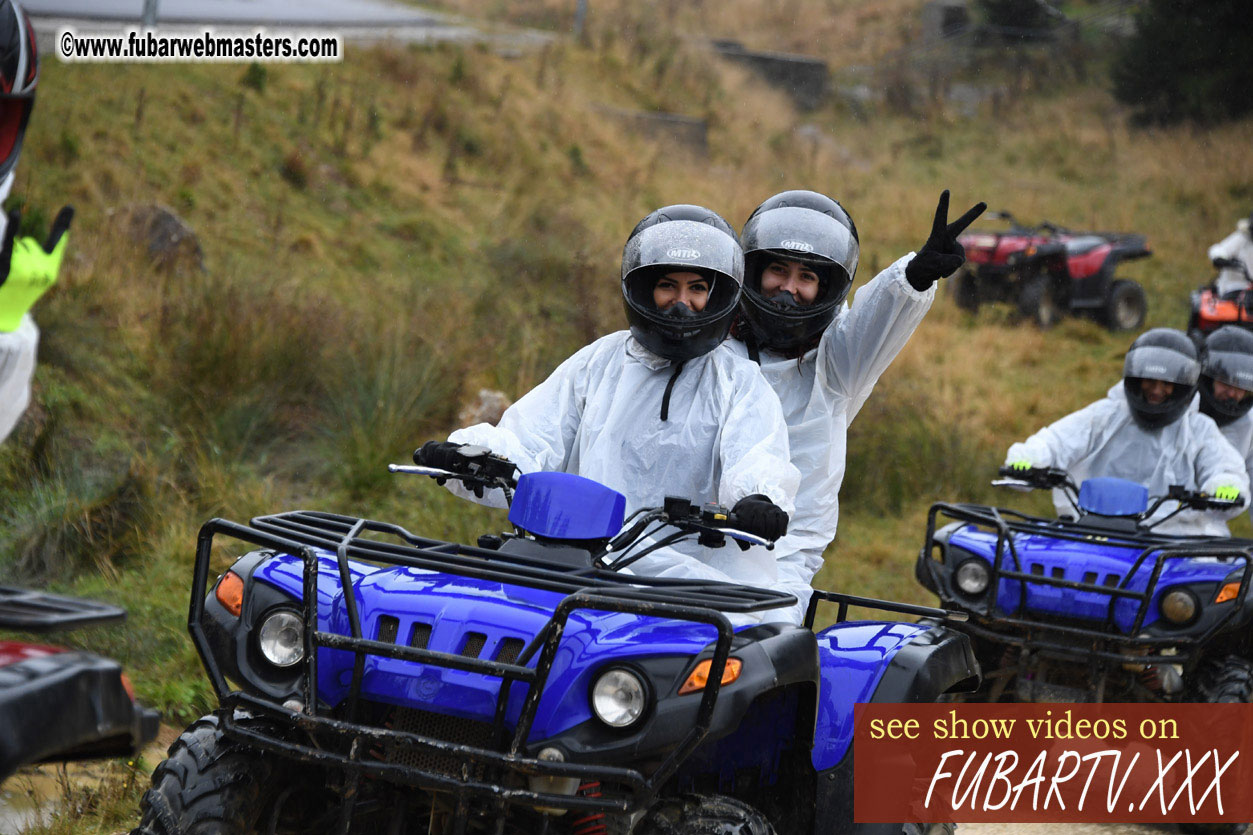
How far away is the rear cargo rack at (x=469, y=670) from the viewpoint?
9.62 ft

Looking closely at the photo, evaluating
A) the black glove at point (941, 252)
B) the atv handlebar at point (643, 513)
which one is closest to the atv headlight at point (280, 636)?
the atv handlebar at point (643, 513)

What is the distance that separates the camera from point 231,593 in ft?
11.3

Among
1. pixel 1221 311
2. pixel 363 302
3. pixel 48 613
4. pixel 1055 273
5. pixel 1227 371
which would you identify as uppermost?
pixel 1055 273

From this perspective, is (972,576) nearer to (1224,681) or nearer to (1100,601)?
(1100,601)

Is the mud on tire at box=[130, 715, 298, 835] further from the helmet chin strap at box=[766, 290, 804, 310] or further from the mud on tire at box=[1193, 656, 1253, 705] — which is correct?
the mud on tire at box=[1193, 656, 1253, 705]

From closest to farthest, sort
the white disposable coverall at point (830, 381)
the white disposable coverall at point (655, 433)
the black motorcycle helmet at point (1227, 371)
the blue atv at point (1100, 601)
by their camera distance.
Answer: the white disposable coverall at point (655, 433) → the white disposable coverall at point (830, 381) → the blue atv at point (1100, 601) → the black motorcycle helmet at point (1227, 371)

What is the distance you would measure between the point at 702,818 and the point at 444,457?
4.04 feet

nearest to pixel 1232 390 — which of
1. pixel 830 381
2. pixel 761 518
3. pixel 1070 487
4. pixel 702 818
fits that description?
pixel 1070 487

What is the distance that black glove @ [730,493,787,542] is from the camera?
3.61m

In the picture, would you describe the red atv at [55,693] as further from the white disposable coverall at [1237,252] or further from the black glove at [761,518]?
the white disposable coverall at [1237,252]

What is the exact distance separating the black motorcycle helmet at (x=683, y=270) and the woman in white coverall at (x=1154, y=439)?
3.53 metres

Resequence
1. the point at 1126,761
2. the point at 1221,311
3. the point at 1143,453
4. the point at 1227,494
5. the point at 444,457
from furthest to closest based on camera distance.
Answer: the point at 1221,311 → the point at 1143,453 → the point at 1227,494 → the point at 1126,761 → the point at 444,457

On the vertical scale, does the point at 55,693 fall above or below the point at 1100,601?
below

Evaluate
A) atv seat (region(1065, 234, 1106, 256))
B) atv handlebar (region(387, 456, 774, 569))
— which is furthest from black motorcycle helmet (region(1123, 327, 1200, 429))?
atv seat (region(1065, 234, 1106, 256))
